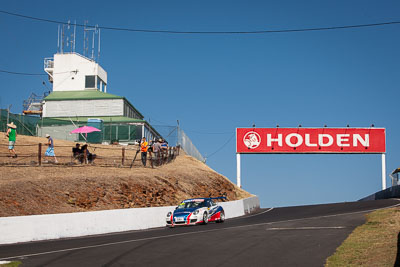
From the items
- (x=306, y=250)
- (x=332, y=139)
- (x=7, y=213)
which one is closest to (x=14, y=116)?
(x=7, y=213)

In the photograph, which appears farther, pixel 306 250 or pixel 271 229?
pixel 271 229

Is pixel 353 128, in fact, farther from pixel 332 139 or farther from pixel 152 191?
pixel 152 191

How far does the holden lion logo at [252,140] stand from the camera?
5184cm

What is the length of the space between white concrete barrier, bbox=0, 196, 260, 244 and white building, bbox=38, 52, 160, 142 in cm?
2174

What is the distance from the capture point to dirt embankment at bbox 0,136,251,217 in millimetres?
23719

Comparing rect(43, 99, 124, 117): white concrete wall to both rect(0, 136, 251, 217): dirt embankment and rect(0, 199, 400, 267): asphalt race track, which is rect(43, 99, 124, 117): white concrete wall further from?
rect(0, 199, 400, 267): asphalt race track

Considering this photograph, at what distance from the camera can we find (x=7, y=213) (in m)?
21.7

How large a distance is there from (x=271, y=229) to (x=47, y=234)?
805 cm

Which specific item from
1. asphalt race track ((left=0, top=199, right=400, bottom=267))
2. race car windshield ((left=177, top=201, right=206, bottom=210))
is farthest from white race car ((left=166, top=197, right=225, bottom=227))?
asphalt race track ((left=0, top=199, right=400, bottom=267))

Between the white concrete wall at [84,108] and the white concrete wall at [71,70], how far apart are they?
20.4ft

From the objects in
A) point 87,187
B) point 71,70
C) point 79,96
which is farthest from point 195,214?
point 71,70

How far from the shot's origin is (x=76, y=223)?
20.4m

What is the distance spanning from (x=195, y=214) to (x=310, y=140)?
1215 inches

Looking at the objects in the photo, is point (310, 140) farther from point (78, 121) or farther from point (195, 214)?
point (195, 214)
